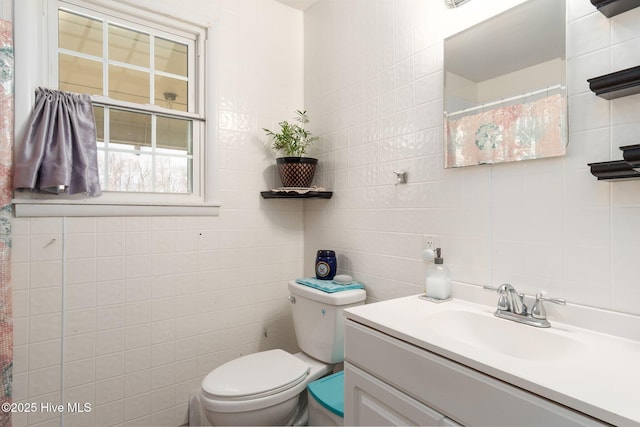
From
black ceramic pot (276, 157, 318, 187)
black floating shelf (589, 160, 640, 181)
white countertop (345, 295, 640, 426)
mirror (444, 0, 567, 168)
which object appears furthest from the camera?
black ceramic pot (276, 157, 318, 187)

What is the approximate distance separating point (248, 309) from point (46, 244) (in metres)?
1.04

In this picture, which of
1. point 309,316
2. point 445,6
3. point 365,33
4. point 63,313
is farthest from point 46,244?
point 445,6

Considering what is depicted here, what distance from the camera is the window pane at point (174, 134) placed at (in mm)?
1760

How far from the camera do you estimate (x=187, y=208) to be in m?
1.74

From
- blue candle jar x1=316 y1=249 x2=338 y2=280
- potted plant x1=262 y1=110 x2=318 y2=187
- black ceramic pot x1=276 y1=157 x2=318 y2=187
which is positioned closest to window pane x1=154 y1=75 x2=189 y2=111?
potted plant x1=262 y1=110 x2=318 y2=187

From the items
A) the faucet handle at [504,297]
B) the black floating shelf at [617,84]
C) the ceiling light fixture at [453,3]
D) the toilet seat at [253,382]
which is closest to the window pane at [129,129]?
the toilet seat at [253,382]

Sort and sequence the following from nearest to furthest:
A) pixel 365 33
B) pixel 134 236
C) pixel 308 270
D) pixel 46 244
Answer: pixel 46 244
pixel 134 236
pixel 365 33
pixel 308 270

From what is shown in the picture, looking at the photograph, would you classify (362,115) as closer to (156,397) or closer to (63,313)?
(63,313)

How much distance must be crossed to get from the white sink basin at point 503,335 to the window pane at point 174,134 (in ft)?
5.08

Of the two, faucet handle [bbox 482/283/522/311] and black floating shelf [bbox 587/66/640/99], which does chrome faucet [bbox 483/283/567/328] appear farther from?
black floating shelf [bbox 587/66/640/99]

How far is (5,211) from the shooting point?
131 cm

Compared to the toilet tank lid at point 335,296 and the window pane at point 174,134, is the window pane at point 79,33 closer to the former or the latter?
the window pane at point 174,134

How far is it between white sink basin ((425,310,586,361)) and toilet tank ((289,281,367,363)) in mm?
559

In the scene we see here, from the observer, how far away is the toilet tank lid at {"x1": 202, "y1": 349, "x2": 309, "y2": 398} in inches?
53.0
